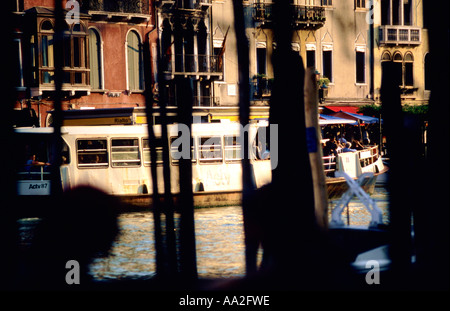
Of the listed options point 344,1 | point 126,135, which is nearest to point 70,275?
point 126,135

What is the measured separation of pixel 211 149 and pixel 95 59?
31.1 feet

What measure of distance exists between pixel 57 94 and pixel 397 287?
14.7ft

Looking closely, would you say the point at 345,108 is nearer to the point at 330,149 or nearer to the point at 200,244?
the point at 330,149

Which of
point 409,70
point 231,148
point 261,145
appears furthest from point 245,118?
point 409,70

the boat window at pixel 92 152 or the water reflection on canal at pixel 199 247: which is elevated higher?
the boat window at pixel 92 152

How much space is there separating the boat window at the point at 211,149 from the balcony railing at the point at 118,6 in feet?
31.7

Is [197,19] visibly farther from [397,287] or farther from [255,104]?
[397,287]

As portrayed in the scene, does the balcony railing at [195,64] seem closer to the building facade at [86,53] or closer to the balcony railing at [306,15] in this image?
the building facade at [86,53]

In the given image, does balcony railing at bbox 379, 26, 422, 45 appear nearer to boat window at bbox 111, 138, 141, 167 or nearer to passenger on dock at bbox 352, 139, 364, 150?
passenger on dock at bbox 352, 139, 364, 150

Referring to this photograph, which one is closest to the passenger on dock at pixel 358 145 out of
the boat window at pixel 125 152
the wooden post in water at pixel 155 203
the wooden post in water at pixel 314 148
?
the boat window at pixel 125 152

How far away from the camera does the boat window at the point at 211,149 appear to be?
1766 cm

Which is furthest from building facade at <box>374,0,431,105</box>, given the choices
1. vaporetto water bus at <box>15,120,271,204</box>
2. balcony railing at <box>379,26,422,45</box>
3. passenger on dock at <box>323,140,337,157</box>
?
vaporetto water bus at <box>15,120,271,204</box>

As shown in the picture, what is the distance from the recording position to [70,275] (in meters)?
8.84

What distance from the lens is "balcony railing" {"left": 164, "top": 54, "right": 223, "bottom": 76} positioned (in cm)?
2675
